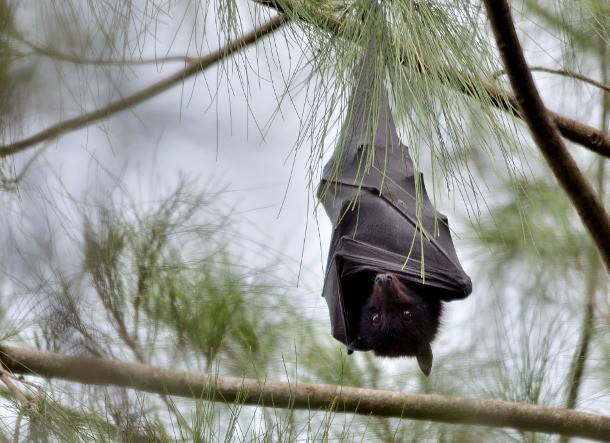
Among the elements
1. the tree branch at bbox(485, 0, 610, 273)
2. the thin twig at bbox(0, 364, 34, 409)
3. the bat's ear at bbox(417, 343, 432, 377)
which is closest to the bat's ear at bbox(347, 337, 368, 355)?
the bat's ear at bbox(417, 343, 432, 377)

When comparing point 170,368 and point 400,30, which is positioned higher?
point 400,30

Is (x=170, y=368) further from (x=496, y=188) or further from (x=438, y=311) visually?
(x=496, y=188)

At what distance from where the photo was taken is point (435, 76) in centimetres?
171

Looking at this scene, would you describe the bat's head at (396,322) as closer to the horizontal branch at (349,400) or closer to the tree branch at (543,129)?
the horizontal branch at (349,400)

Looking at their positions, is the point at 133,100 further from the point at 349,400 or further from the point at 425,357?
the point at 425,357

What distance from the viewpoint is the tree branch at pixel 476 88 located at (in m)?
1.79

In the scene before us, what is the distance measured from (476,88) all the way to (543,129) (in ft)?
0.87

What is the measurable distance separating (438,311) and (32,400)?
1.34m

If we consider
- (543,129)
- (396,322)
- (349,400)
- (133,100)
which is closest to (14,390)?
(133,100)

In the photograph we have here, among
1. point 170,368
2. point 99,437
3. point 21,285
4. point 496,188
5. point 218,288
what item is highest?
point 496,188

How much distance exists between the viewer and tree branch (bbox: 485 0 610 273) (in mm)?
1787

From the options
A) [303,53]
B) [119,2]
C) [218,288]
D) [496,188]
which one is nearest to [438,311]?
[218,288]

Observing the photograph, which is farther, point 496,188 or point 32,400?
point 496,188

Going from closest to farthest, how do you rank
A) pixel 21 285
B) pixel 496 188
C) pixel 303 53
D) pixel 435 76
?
1. pixel 435 76
2. pixel 303 53
3. pixel 21 285
4. pixel 496 188
